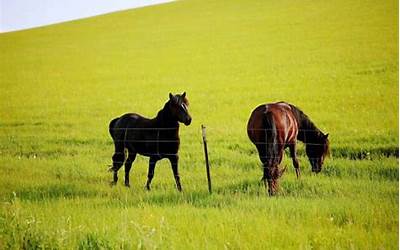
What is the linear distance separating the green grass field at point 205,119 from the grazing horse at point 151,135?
83mm

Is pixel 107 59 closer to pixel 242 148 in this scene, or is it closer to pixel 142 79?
pixel 142 79

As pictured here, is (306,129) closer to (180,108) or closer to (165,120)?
(180,108)

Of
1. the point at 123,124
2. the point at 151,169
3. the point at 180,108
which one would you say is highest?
the point at 180,108

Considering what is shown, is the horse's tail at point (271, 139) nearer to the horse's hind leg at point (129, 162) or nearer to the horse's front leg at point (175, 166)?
the horse's front leg at point (175, 166)

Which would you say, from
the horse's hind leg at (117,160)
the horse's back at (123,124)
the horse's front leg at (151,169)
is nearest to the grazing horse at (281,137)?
the horse's front leg at (151,169)

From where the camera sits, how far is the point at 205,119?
5.23m

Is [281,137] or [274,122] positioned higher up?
[274,122]

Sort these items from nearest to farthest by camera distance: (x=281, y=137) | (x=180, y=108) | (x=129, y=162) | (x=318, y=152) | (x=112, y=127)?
(x=318, y=152), (x=281, y=137), (x=180, y=108), (x=129, y=162), (x=112, y=127)

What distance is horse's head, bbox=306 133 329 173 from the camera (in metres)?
4.70

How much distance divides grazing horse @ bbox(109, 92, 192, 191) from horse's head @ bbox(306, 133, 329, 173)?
96 cm

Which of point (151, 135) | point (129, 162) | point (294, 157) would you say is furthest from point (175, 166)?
point (294, 157)

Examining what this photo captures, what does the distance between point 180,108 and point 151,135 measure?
0.36 metres

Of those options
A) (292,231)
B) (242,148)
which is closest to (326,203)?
(292,231)

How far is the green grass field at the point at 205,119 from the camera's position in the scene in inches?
178
